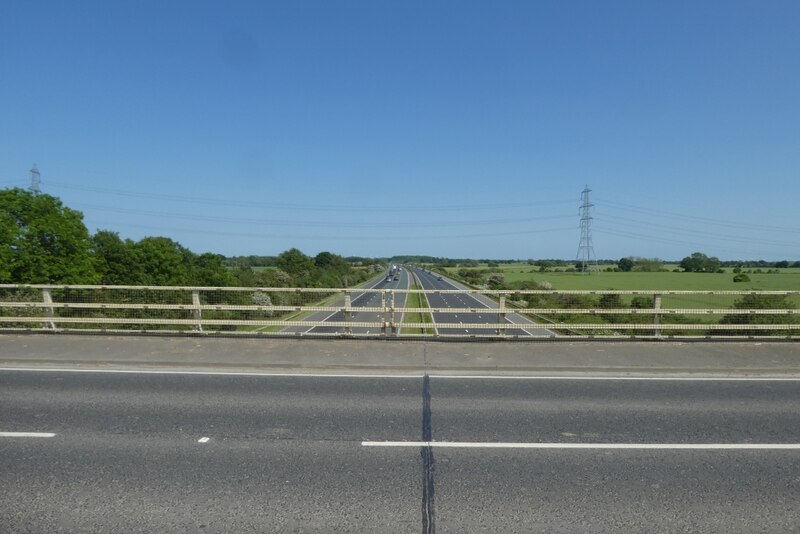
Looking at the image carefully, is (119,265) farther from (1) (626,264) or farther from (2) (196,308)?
(1) (626,264)

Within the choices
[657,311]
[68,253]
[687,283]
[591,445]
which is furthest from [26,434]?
[687,283]

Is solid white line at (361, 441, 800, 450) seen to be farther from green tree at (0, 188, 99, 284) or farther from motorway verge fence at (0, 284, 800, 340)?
green tree at (0, 188, 99, 284)

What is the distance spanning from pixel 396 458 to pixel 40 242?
52584 mm

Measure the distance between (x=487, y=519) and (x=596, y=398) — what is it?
4043 mm

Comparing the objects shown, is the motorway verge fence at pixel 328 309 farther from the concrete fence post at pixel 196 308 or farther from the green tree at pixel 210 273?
the green tree at pixel 210 273

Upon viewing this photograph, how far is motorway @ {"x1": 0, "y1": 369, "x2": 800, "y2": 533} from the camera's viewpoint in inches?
142

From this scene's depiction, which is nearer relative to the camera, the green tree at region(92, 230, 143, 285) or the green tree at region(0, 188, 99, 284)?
the green tree at region(0, 188, 99, 284)

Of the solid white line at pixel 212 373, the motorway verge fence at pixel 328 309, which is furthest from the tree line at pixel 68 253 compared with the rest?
the solid white line at pixel 212 373

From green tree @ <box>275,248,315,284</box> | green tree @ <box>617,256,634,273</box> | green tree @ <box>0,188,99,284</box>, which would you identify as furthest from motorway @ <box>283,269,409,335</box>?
green tree @ <box>617,256,634,273</box>

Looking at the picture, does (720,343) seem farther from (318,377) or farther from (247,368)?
(247,368)

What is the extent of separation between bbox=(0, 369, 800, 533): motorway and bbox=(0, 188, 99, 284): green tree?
43743mm

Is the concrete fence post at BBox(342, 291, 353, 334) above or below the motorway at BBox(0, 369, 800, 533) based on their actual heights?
above

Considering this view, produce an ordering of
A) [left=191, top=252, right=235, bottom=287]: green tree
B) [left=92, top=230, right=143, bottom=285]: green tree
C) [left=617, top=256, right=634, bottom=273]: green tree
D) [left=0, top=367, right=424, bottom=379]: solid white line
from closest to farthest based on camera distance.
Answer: [left=0, top=367, right=424, bottom=379]: solid white line < [left=92, top=230, right=143, bottom=285]: green tree < [left=191, top=252, right=235, bottom=287]: green tree < [left=617, top=256, right=634, bottom=273]: green tree

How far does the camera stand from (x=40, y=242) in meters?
42.9
